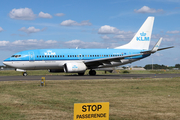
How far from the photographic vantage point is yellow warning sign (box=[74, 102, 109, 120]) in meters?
5.55

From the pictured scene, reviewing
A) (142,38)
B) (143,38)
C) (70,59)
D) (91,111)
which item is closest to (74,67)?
(70,59)

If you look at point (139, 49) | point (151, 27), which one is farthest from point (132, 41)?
point (151, 27)

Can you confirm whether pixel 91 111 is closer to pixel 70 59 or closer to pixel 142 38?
pixel 70 59

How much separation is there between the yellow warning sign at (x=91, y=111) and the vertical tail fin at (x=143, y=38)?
124ft

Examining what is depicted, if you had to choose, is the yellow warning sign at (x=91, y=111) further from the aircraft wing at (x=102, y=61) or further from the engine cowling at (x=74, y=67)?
the aircraft wing at (x=102, y=61)

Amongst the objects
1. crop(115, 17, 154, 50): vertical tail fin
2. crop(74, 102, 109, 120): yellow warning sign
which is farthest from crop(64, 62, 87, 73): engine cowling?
crop(74, 102, 109, 120): yellow warning sign

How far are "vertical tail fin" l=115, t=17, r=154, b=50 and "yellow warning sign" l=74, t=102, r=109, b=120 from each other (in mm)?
37711

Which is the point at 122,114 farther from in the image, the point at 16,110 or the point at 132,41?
the point at 132,41

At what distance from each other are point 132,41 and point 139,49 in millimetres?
1953

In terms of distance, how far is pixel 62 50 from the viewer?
38.5 metres

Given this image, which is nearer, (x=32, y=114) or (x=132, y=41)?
(x=32, y=114)

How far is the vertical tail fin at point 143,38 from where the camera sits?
42906mm

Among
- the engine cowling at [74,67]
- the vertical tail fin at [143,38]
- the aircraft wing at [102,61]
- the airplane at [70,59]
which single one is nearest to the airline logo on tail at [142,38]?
the vertical tail fin at [143,38]

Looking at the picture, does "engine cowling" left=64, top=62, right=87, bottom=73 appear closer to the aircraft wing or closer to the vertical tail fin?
the aircraft wing
